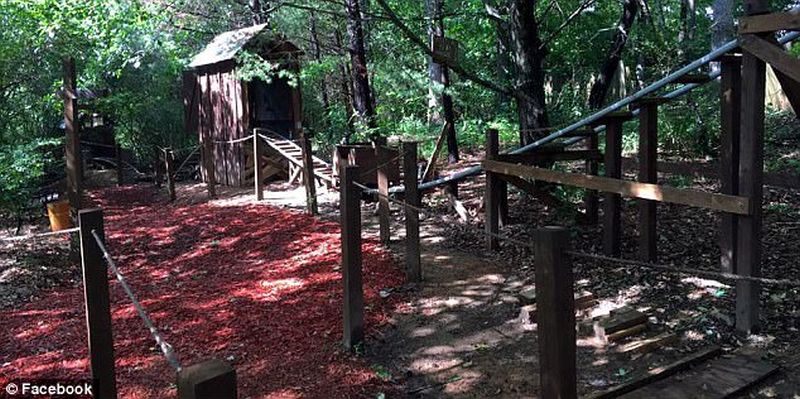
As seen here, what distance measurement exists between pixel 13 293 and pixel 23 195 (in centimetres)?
293

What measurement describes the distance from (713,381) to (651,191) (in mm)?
1724

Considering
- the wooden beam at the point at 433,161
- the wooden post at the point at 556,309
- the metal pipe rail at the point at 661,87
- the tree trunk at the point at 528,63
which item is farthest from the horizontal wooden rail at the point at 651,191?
the wooden beam at the point at 433,161

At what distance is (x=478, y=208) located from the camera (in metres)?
9.49

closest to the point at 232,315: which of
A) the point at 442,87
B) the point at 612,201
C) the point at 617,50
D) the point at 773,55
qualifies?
the point at 612,201

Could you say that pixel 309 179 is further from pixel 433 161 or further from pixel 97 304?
pixel 97 304

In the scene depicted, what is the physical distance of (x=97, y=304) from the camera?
346 centimetres

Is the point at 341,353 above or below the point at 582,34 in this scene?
below

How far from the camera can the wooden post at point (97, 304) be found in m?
3.35

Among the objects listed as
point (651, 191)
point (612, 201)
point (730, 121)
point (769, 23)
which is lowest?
point (612, 201)

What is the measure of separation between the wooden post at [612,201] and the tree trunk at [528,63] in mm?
1600

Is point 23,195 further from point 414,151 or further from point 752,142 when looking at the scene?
point 752,142

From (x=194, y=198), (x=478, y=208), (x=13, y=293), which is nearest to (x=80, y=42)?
(x=194, y=198)

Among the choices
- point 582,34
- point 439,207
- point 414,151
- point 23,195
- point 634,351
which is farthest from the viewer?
point 582,34
